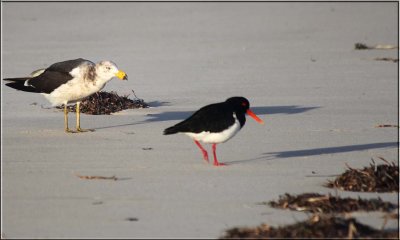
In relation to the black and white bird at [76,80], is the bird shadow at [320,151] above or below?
below

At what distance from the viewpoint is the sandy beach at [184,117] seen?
24.8 feet

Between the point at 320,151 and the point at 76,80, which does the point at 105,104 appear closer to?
the point at 76,80

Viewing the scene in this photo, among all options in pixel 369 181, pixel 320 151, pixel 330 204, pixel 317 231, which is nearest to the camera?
pixel 317 231

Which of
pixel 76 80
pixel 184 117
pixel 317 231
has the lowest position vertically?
pixel 317 231

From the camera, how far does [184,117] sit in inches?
497

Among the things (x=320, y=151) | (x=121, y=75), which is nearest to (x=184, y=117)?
(x=121, y=75)

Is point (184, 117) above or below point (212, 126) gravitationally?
below

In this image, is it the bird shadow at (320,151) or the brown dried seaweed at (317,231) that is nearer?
the brown dried seaweed at (317,231)

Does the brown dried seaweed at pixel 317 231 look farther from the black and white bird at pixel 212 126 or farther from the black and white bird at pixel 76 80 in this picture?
the black and white bird at pixel 76 80

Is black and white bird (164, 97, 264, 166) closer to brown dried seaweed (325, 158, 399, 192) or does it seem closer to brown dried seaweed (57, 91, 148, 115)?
brown dried seaweed (325, 158, 399, 192)

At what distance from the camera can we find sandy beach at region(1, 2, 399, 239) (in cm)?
757

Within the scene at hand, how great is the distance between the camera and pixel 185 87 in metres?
15.4

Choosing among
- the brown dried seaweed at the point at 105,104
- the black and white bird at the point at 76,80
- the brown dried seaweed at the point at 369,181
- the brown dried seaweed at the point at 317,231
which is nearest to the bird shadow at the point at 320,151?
the brown dried seaweed at the point at 369,181

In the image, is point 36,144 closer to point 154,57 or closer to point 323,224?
point 323,224
